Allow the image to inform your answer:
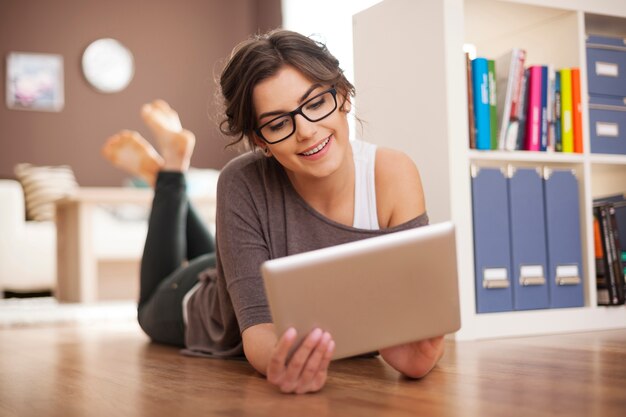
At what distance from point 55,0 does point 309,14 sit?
2.78m

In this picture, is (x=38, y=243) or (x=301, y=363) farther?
A: (x=38, y=243)

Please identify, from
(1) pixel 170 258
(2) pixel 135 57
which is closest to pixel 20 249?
(2) pixel 135 57

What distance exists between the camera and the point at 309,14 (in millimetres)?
5215

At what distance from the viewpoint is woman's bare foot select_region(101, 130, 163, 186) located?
275 centimetres

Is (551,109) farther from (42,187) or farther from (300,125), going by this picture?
(42,187)

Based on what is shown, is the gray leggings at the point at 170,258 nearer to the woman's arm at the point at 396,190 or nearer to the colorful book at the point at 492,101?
the woman's arm at the point at 396,190

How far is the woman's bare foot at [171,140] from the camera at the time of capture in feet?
8.29

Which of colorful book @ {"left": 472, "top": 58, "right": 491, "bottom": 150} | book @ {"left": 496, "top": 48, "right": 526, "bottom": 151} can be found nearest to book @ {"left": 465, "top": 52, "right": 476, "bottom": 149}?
colorful book @ {"left": 472, "top": 58, "right": 491, "bottom": 150}

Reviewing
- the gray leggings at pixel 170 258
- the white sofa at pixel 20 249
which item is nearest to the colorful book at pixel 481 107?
the gray leggings at pixel 170 258

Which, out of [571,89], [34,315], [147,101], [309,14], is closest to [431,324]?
[571,89]

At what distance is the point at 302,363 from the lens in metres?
1.22

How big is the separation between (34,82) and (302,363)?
6.07 meters

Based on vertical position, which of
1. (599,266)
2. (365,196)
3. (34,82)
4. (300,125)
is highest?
(34,82)

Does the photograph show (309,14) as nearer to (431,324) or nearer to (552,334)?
(552,334)
